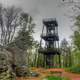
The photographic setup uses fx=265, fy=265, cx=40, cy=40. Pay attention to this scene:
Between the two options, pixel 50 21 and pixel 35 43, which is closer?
pixel 50 21

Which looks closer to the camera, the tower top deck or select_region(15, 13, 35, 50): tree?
select_region(15, 13, 35, 50): tree

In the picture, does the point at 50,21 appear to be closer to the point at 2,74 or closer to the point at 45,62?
the point at 45,62

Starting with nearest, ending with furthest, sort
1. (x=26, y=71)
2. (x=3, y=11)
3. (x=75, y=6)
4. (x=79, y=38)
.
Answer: (x=75, y=6) < (x=26, y=71) < (x=79, y=38) < (x=3, y=11)

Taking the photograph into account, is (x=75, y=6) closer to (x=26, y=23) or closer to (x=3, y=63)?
(x=3, y=63)

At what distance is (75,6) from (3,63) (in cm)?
433

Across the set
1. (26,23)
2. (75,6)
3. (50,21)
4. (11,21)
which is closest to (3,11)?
(11,21)

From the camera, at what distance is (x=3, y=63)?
1138 centimetres

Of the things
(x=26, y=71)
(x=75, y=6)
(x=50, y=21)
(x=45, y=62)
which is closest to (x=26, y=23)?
(x=50, y=21)

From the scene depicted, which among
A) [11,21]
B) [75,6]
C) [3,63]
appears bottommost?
[3,63]

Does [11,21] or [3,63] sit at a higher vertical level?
[11,21]

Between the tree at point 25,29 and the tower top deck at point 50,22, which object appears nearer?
the tree at point 25,29

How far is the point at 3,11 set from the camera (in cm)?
3488

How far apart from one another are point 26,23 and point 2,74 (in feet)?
92.3

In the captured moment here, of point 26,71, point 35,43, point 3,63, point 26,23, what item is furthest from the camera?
point 35,43
